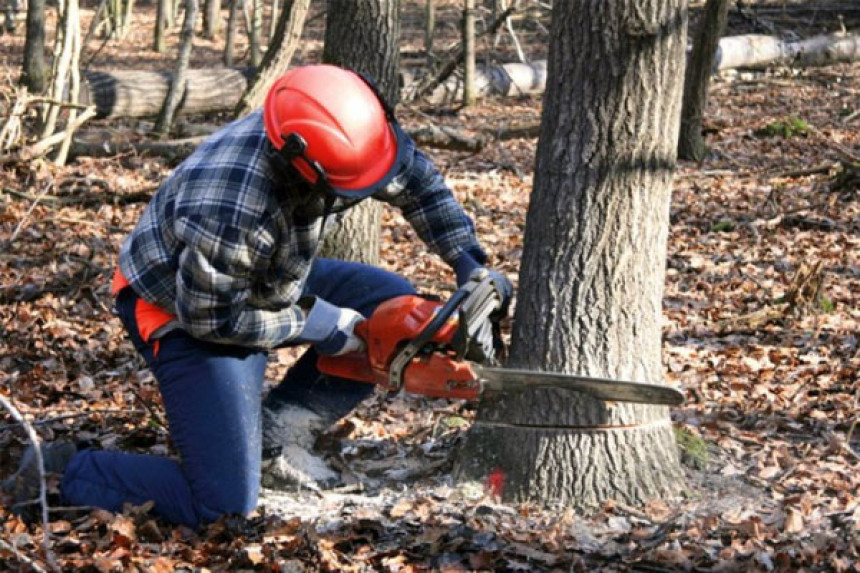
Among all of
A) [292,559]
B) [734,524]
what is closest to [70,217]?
[292,559]

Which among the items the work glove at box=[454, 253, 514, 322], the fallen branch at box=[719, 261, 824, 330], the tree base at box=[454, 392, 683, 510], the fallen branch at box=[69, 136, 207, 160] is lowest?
the tree base at box=[454, 392, 683, 510]

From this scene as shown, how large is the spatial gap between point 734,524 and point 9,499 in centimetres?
265

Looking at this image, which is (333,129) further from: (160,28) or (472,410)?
(160,28)

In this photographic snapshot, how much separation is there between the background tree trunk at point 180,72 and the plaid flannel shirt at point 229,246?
28.0ft

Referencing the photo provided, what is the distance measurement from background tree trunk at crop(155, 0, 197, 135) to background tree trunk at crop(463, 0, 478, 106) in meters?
3.81

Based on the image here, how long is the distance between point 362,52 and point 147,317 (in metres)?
2.83

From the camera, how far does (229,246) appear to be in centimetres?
340

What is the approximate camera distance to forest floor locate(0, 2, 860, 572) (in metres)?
3.44

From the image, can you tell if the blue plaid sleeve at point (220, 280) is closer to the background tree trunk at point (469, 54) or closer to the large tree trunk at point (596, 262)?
the large tree trunk at point (596, 262)

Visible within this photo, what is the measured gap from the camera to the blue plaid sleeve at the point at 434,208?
13.1ft

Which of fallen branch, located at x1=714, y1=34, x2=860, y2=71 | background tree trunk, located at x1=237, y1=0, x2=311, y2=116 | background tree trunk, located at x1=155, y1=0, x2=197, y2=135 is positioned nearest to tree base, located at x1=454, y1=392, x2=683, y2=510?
background tree trunk, located at x1=237, y1=0, x2=311, y2=116

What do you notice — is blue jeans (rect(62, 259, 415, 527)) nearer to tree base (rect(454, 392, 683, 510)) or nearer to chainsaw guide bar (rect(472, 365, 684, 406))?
chainsaw guide bar (rect(472, 365, 684, 406))

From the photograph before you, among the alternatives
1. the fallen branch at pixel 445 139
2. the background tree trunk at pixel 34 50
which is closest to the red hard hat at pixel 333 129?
the fallen branch at pixel 445 139

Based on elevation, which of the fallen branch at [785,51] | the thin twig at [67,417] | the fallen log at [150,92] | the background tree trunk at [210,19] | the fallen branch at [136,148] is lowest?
the thin twig at [67,417]
